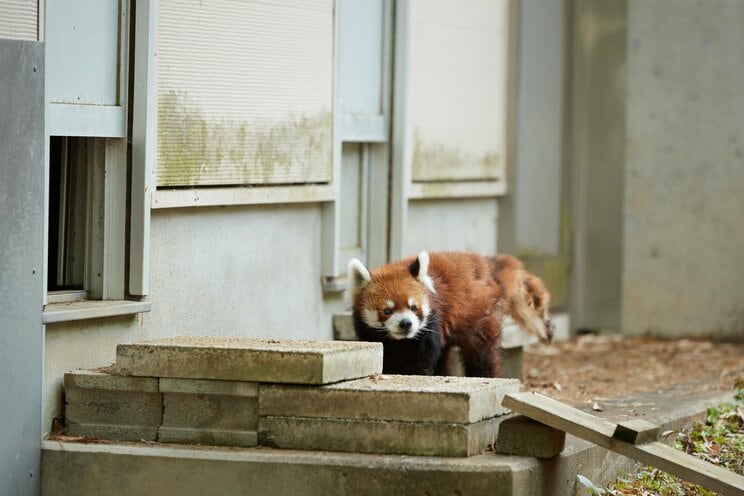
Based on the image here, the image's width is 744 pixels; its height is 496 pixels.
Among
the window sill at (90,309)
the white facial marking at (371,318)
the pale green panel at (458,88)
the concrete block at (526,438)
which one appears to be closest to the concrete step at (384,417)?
the concrete block at (526,438)

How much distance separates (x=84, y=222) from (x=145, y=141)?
1.73 ft

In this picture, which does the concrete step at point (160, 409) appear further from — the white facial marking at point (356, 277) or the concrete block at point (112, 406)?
Result: the white facial marking at point (356, 277)

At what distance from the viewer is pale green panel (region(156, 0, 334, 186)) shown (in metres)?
7.46

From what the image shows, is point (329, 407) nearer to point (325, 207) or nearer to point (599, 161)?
point (325, 207)

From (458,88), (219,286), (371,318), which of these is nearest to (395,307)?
(371,318)

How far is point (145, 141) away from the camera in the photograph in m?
7.14

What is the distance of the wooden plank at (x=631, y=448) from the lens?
5.94m

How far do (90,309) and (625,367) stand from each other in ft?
16.7

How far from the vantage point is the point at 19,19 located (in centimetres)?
637

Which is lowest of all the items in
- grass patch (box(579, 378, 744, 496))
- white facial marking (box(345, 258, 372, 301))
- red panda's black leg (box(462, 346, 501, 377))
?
grass patch (box(579, 378, 744, 496))

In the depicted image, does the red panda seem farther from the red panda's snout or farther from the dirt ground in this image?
the dirt ground

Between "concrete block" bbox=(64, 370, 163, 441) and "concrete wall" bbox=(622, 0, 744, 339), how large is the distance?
7052mm

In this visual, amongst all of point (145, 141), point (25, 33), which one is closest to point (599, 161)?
point (145, 141)

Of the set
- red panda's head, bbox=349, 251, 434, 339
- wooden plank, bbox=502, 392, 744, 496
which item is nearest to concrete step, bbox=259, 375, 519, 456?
wooden plank, bbox=502, 392, 744, 496
